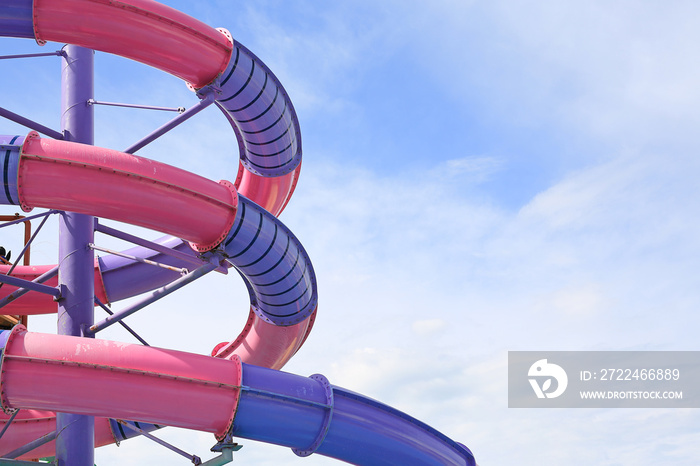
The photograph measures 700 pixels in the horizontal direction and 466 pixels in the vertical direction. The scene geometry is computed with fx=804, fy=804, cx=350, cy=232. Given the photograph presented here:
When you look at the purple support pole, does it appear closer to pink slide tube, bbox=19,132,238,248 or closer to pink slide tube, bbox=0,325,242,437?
pink slide tube, bbox=0,325,242,437

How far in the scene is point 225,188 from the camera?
11.9 m

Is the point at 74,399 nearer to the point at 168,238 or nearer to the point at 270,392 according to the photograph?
the point at 270,392

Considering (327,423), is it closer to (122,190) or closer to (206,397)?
(206,397)

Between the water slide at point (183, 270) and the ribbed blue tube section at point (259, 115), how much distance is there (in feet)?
0.12

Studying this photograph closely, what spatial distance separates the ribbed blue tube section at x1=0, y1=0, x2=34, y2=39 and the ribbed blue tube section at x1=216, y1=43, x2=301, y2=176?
306 centimetres

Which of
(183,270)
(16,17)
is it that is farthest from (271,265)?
(16,17)

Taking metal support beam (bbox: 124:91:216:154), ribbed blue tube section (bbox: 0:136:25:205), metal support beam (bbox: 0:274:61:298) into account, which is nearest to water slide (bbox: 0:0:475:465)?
ribbed blue tube section (bbox: 0:136:25:205)

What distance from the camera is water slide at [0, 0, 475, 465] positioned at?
408 inches

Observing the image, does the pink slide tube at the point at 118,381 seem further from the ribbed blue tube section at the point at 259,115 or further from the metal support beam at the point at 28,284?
the ribbed blue tube section at the point at 259,115

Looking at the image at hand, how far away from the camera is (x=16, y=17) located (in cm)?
1124

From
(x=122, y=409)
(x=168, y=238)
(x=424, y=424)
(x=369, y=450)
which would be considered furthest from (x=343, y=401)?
(x=168, y=238)

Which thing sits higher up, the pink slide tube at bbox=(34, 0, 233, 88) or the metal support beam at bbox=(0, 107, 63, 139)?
the pink slide tube at bbox=(34, 0, 233, 88)

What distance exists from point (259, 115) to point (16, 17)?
14.7ft

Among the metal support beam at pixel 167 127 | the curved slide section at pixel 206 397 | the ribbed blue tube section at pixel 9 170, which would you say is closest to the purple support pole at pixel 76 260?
the metal support beam at pixel 167 127
